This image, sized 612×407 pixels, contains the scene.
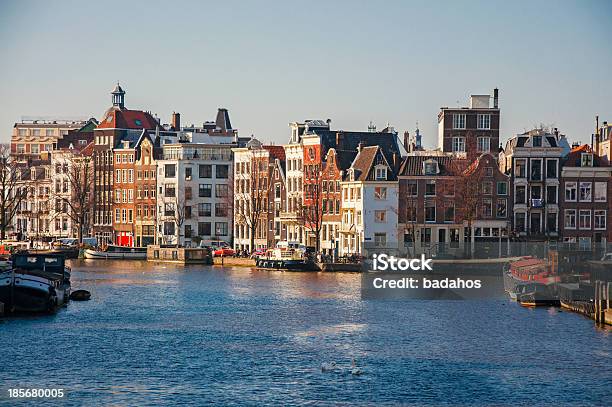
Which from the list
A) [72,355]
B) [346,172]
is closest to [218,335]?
[72,355]

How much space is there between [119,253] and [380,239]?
3352 cm

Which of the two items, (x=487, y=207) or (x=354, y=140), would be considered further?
(x=354, y=140)

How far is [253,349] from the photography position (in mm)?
60438

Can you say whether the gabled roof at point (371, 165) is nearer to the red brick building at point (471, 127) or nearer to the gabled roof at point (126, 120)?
the red brick building at point (471, 127)

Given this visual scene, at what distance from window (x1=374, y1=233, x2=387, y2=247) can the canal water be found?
1073 inches

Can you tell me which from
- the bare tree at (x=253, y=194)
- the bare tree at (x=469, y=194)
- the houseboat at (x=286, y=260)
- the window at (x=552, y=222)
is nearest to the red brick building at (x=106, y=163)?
the bare tree at (x=253, y=194)

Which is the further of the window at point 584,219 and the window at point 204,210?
the window at point 204,210

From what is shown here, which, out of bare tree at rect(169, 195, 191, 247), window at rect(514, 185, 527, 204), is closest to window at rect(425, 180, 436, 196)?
window at rect(514, 185, 527, 204)

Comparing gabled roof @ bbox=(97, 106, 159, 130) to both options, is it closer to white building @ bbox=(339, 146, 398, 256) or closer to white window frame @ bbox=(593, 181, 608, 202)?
white building @ bbox=(339, 146, 398, 256)

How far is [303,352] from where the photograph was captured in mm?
59500

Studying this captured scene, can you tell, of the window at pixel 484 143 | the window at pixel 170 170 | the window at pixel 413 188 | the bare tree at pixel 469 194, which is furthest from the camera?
the window at pixel 170 170

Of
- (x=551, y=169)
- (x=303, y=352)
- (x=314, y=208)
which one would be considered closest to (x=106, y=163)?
(x=314, y=208)

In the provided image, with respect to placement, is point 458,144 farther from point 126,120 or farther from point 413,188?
point 126,120

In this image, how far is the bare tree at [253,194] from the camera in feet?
435
